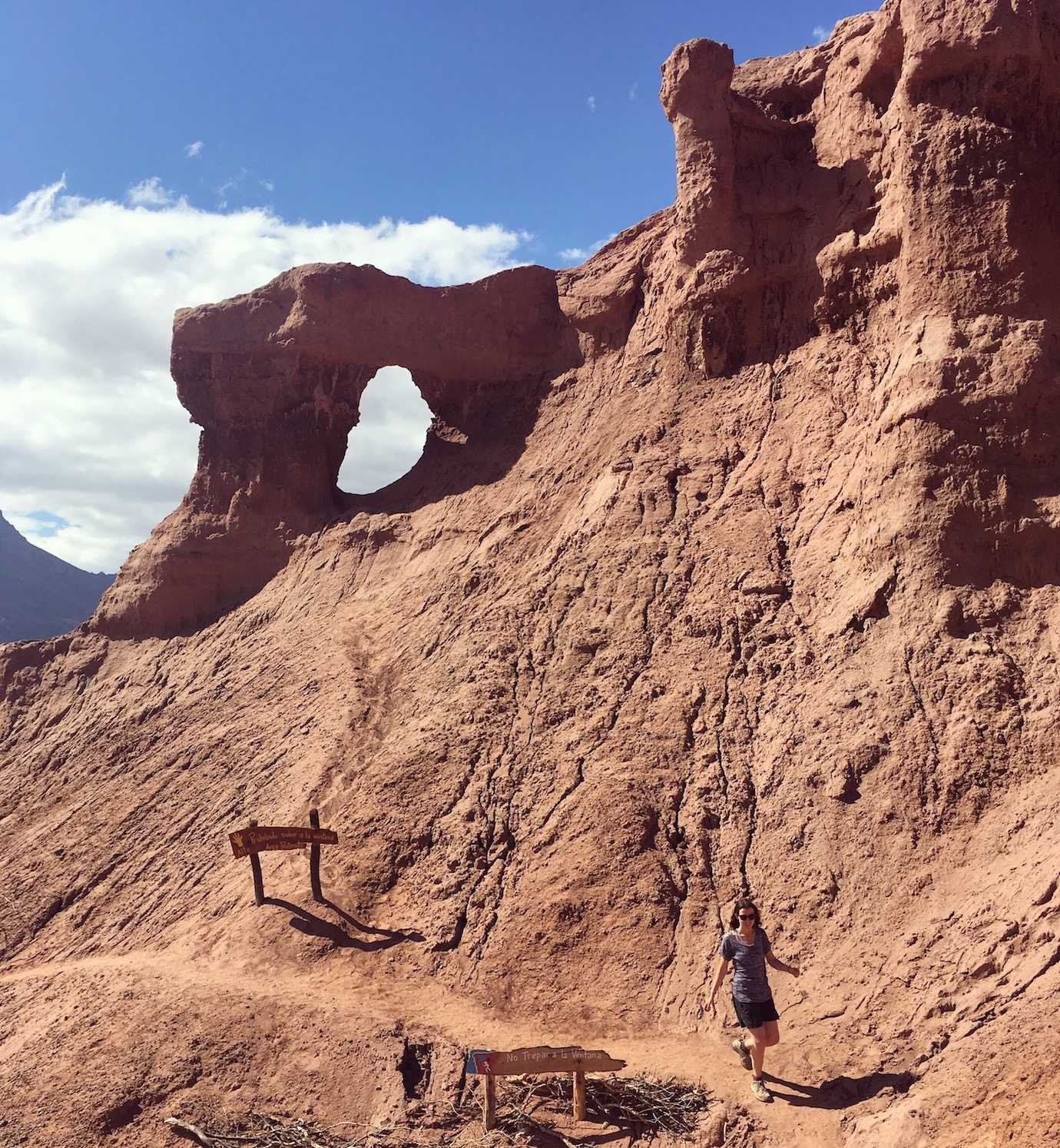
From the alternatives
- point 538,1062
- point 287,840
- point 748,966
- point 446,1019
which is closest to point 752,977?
point 748,966

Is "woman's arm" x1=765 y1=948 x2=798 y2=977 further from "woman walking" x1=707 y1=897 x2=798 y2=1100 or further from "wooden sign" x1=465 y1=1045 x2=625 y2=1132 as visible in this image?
"wooden sign" x1=465 y1=1045 x2=625 y2=1132

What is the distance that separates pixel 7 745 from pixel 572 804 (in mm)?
12807

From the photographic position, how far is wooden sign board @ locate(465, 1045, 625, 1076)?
7.71 m

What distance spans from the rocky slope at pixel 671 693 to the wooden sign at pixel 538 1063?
0.97m

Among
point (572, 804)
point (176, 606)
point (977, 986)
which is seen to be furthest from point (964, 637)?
point (176, 606)

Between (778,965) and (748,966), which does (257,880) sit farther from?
(778,965)

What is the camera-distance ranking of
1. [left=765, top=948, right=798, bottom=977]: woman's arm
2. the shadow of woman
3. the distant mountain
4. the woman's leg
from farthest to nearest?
the distant mountain
the woman's leg
[left=765, top=948, right=798, bottom=977]: woman's arm
the shadow of woman

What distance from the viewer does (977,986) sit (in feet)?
24.9

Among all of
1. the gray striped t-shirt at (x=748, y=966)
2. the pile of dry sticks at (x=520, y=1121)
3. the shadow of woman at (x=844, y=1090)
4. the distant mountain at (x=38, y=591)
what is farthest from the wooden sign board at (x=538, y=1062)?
the distant mountain at (x=38, y=591)

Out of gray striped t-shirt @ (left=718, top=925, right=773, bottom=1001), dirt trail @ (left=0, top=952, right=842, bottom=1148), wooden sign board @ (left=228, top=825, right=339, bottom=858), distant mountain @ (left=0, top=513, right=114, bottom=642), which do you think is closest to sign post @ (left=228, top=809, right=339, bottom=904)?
wooden sign board @ (left=228, top=825, right=339, bottom=858)

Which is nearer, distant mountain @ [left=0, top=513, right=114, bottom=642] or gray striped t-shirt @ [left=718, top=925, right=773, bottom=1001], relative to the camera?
gray striped t-shirt @ [left=718, top=925, right=773, bottom=1001]

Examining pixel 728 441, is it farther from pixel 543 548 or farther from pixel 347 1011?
pixel 347 1011

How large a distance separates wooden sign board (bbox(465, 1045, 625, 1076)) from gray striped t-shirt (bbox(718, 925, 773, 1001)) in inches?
44.3

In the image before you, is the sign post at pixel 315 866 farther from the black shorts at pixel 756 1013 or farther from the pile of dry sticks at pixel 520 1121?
the black shorts at pixel 756 1013
